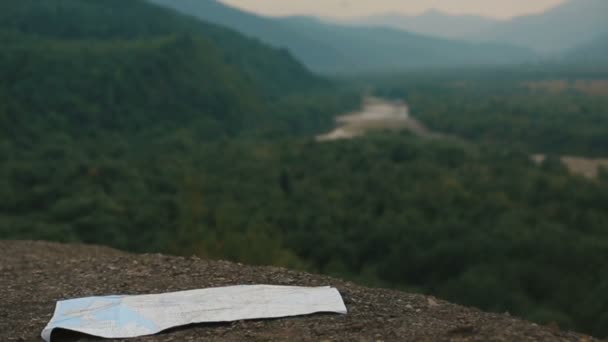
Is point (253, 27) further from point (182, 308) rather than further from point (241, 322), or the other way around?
point (241, 322)

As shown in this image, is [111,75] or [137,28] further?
[137,28]

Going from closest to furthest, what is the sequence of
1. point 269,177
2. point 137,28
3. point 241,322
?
1. point 241,322
2. point 269,177
3. point 137,28

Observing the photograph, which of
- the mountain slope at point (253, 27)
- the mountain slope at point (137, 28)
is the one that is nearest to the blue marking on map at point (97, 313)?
the mountain slope at point (137, 28)

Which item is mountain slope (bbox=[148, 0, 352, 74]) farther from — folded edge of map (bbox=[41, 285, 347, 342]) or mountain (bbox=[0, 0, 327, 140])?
folded edge of map (bbox=[41, 285, 347, 342])

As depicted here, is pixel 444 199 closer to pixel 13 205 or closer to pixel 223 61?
pixel 13 205

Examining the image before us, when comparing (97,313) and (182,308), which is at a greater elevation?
(182,308)

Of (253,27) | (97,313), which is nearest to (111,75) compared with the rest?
(97,313)

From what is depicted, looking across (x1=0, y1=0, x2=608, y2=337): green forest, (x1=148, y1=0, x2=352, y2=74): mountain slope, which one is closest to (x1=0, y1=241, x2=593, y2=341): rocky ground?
(x1=0, y1=0, x2=608, y2=337): green forest
